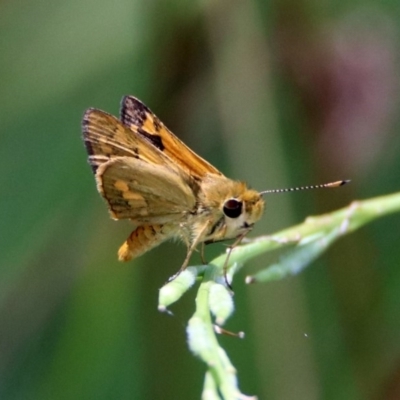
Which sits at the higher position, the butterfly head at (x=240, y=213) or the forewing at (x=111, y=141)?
the forewing at (x=111, y=141)

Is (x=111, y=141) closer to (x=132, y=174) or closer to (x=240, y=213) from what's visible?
(x=132, y=174)

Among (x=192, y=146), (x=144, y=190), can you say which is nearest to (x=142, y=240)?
(x=144, y=190)

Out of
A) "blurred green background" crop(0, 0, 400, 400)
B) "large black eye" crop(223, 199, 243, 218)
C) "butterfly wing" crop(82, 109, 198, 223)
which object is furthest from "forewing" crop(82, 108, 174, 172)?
"blurred green background" crop(0, 0, 400, 400)

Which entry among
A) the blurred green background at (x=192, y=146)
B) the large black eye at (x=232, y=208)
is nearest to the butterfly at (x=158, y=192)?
the large black eye at (x=232, y=208)


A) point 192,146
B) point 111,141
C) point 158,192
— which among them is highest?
point 111,141

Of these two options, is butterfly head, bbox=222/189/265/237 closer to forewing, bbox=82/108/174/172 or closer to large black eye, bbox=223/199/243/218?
large black eye, bbox=223/199/243/218

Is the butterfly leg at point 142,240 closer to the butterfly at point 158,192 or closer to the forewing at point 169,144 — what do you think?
the butterfly at point 158,192
